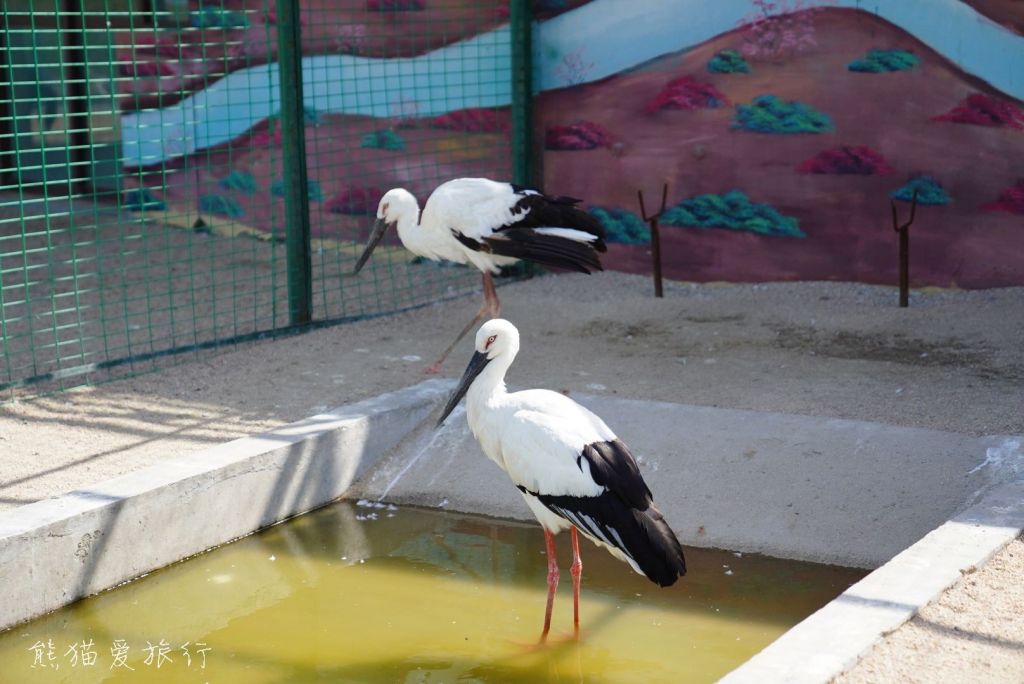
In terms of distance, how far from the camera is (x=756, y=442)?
4.75 metres

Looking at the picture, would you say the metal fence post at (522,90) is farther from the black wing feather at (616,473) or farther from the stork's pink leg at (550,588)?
the black wing feather at (616,473)

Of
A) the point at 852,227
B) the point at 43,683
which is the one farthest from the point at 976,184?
the point at 43,683

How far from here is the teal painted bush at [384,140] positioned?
8273 millimetres

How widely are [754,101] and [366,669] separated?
15.4ft

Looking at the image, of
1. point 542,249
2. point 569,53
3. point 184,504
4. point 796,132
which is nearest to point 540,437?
point 184,504

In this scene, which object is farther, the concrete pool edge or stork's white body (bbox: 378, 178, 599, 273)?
stork's white body (bbox: 378, 178, 599, 273)

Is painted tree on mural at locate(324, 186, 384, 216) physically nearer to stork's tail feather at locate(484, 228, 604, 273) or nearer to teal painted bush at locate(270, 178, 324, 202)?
teal painted bush at locate(270, 178, 324, 202)

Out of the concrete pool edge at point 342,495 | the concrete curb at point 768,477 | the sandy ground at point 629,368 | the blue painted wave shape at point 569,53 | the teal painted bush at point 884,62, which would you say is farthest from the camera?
the teal painted bush at point 884,62

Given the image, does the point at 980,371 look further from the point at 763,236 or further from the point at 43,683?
the point at 43,683

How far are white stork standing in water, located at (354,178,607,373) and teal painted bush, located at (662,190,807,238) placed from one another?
154 centimetres

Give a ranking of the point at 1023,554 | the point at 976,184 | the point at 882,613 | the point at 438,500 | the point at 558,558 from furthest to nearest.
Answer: the point at 976,184, the point at 438,500, the point at 558,558, the point at 1023,554, the point at 882,613

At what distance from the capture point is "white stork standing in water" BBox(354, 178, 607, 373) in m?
6.06

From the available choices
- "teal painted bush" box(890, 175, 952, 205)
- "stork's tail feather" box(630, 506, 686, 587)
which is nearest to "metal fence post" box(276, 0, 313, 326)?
"teal painted bush" box(890, 175, 952, 205)

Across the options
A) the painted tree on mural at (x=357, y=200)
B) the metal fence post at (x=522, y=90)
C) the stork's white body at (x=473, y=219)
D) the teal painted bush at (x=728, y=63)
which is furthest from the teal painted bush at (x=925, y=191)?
the painted tree on mural at (x=357, y=200)
